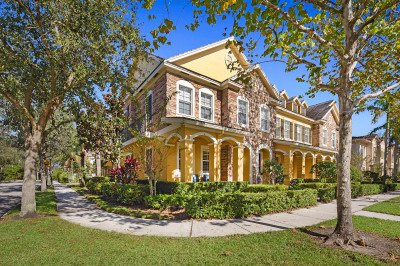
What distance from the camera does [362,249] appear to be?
14.6 ft

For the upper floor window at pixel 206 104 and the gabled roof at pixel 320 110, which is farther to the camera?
the gabled roof at pixel 320 110

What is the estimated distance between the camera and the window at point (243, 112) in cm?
1592

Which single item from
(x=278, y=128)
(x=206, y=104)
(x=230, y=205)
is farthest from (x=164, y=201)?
(x=278, y=128)

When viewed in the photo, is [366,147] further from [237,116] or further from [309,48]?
[309,48]

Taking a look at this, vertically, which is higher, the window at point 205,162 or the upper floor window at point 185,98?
the upper floor window at point 185,98

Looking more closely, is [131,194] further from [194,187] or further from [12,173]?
[12,173]

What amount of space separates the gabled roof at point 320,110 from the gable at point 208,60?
15.0 m

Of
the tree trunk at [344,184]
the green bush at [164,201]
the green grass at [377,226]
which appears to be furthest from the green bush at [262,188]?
the tree trunk at [344,184]

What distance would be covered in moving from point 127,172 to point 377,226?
1191cm

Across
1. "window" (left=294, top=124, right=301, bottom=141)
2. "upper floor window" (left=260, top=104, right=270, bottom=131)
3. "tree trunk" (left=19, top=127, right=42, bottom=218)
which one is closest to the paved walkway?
"tree trunk" (left=19, top=127, right=42, bottom=218)

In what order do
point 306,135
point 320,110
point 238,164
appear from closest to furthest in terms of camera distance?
point 238,164 → point 306,135 → point 320,110

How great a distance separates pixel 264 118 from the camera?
59.0 feet

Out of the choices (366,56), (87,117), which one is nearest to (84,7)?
(87,117)

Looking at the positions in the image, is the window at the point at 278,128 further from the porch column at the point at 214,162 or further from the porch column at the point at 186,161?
the porch column at the point at 186,161
